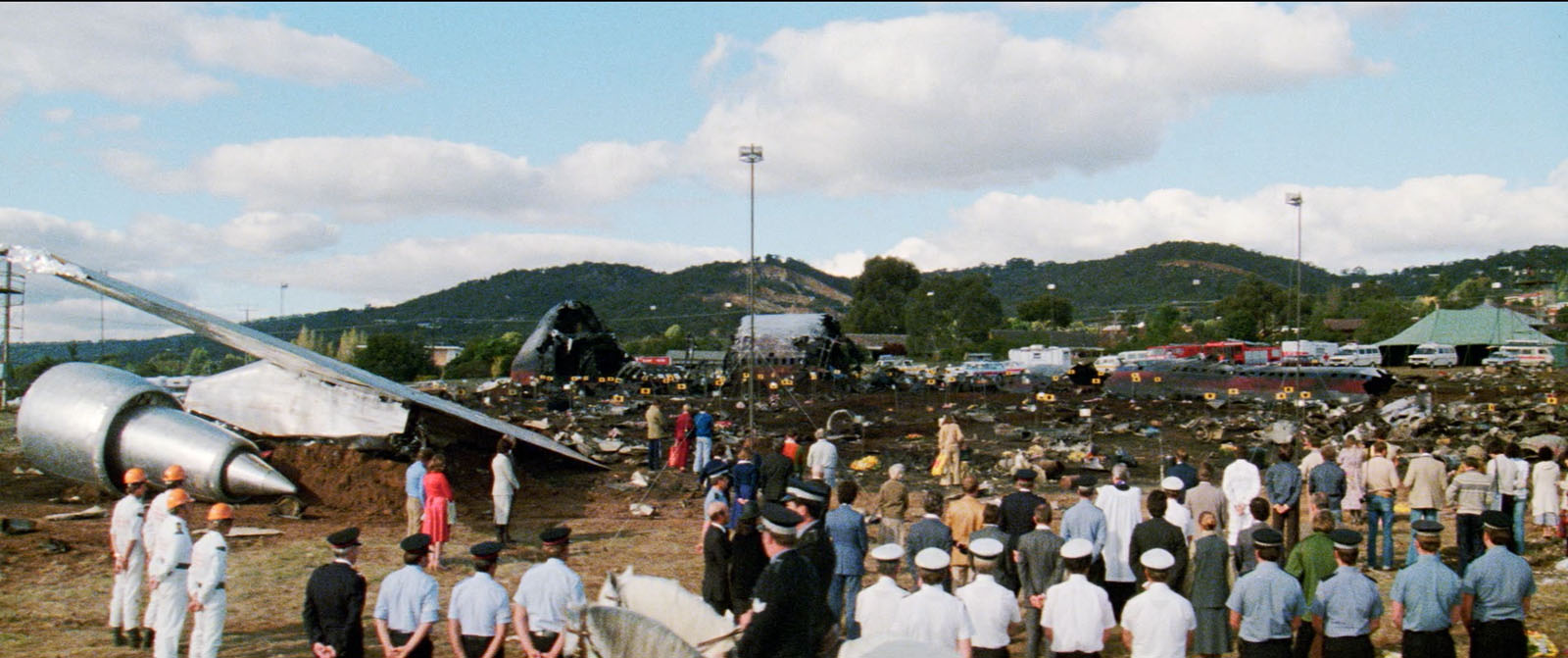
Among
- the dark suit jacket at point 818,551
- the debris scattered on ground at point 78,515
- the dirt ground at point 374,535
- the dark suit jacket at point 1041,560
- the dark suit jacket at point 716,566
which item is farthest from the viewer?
the debris scattered on ground at point 78,515

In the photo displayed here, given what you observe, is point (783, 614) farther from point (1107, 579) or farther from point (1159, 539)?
point (1107, 579)

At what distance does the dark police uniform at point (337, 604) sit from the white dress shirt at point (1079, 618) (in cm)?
456

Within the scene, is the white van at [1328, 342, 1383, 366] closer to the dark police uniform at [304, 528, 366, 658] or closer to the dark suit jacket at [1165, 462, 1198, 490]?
the dark suit jacket at [1165, 462, 1198, 490]

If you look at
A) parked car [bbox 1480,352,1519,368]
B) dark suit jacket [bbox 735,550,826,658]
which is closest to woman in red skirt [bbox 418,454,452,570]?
dark suit jacket [bbox 735,550,826,658]

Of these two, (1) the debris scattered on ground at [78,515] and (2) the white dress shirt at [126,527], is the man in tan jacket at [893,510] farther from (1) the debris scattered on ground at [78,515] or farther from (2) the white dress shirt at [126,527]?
(1) the debris scattered on ground at [78,515]

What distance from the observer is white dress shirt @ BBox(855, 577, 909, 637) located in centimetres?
658

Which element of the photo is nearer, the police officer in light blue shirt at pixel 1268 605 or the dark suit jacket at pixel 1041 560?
the police officer in light blue shirt at pixel 1268 605

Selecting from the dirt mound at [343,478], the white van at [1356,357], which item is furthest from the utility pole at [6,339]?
the white van at [1356,357]

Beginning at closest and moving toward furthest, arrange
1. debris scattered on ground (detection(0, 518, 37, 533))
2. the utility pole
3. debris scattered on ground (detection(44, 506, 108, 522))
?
debris scattered on ground (detection(0, 518, 37, 533))
debris scattered on ground (detection(44, 506, 108, 522))
the utility pole

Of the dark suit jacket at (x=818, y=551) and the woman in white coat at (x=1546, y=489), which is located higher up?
the dark suit jacket at (x=818, y=551)

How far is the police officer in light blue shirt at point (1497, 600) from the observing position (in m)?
7.34

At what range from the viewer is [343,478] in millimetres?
17141

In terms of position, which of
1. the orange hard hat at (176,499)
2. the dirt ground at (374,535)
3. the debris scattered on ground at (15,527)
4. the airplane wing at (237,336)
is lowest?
the dirt ground at (374,535)

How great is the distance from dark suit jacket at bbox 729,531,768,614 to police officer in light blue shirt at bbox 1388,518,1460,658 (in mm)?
4576
